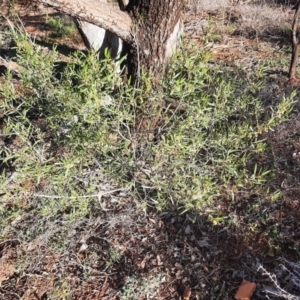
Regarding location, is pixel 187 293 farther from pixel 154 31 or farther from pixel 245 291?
pixel 154 31

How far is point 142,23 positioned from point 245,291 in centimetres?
207

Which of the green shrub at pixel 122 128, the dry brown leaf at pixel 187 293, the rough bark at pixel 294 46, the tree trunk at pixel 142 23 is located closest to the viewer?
the green shrub at pixel 122 128

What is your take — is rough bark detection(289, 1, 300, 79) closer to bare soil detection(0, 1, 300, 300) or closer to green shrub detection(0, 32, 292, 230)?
bare soil detection(0, 1, 300, 300)

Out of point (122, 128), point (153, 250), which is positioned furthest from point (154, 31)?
point (153, 250)

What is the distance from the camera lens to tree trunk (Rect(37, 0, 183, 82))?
2.28 meters

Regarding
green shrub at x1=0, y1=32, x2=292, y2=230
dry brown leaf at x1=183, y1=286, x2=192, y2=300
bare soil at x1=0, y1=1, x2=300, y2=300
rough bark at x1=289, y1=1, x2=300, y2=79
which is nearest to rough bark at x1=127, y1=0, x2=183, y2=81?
green shrub at x1=0, y1=32, x2=292, y2=230

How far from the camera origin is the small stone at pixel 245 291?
8.28 ft

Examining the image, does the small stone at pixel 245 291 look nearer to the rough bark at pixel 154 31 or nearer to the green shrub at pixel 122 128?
the green shrub at pixel 122 128

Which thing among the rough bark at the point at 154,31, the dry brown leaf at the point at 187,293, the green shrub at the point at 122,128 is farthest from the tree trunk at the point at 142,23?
the dry brown leaf at the point at 187,293

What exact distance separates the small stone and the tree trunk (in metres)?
1.68

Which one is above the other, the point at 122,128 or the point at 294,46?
the point at 294,46

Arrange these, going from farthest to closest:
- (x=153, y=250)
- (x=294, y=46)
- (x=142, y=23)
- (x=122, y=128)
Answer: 1. (x=294, y=46)
2. (x=153, y=250)
3. (x=122, y=128)
4. (x=142, y=23)

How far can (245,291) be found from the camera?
100 inches

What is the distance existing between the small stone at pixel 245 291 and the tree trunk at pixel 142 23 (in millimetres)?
1675
